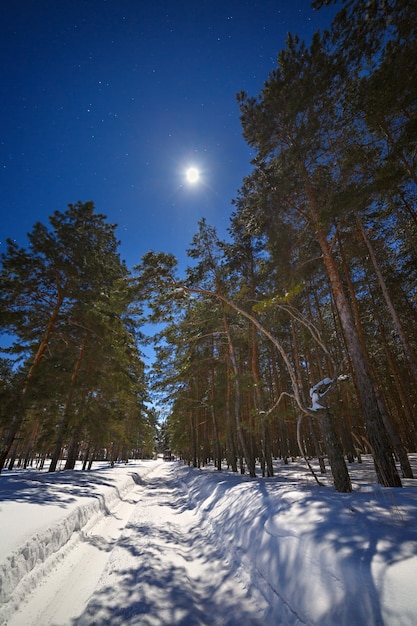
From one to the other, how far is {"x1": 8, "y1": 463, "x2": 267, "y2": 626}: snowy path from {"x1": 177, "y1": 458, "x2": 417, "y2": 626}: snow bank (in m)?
0.45

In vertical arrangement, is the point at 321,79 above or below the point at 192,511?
above

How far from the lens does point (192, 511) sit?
926 cm

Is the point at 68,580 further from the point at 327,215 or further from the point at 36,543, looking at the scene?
the point at 327,215

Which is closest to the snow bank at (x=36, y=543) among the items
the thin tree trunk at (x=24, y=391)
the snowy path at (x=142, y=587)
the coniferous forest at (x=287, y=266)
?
the snowy path at (x=142, y=587)

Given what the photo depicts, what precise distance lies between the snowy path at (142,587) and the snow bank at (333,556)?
45 centimetres

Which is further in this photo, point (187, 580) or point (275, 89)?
point (275, 89)

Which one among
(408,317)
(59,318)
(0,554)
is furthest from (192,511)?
(408,317)

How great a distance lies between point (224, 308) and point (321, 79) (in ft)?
29.4

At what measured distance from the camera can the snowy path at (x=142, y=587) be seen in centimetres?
327

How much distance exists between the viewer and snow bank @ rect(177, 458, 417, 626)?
89.9 inches

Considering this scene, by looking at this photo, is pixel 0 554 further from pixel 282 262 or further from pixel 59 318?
pixel 59 318

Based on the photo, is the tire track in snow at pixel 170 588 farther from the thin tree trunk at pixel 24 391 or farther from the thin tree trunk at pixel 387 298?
the thin tree trunk at pixel 387 298

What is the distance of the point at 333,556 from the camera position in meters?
2.90

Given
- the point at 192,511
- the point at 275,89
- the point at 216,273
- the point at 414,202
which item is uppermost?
the point at 275,89
